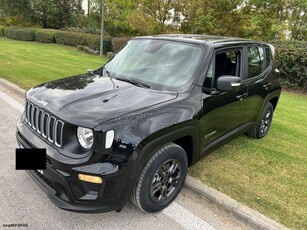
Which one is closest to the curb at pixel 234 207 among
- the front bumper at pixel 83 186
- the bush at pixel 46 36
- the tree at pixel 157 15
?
the front bumper at pixel 83 186

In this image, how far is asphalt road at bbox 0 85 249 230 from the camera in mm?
2527

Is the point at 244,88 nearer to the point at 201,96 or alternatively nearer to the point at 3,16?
the point at 201,96

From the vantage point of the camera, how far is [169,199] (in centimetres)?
286

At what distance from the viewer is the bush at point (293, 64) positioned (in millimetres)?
10398

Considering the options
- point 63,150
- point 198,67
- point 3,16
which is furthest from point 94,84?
point 3,16

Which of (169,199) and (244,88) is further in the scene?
(244,88)

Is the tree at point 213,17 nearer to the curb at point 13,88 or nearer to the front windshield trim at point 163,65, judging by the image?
the curb at point 13,88

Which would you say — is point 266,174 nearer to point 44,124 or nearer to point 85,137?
point 85,137

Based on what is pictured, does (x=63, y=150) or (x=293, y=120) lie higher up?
(x=63, y=150)

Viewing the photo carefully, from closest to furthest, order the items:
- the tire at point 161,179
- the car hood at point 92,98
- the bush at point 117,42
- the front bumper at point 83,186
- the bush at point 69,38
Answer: the front bumper at point 83,186 → the car hood at point 92,98 → the tire at point 161,179 → the bush at point 117,42 → the bush at point 69,38

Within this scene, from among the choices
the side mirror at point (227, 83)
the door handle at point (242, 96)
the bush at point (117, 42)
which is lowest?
the door handle at point (242, 96)

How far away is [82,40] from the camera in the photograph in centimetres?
2212

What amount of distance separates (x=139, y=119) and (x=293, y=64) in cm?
1032

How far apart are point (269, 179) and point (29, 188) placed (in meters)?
2.95
